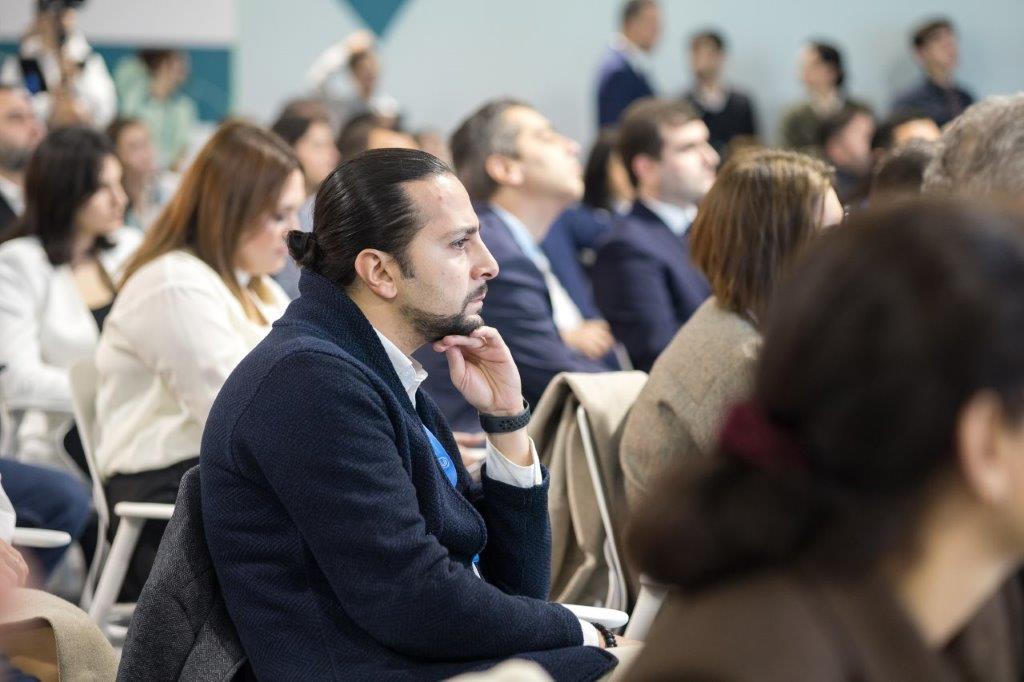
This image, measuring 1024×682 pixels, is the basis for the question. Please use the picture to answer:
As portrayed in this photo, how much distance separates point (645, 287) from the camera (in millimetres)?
3887

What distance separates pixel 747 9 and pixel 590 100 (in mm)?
1189

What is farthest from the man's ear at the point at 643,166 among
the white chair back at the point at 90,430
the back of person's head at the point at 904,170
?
the white chair back at the point at 90,430

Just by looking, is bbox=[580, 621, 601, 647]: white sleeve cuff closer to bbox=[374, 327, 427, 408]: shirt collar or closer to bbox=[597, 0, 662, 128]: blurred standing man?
bbox=[374, 327, 427, 408]: shirt collar

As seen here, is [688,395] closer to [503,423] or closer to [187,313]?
[503,423]

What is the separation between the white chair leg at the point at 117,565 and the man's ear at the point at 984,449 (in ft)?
6.43

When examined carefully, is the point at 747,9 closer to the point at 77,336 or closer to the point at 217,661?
the point at 77,336

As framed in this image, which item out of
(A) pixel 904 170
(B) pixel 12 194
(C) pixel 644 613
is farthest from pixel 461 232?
(B) pixel 12 194

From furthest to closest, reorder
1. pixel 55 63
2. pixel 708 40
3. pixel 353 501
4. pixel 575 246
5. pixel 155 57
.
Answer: pixel 708 40 < pixel 155 57 < pixel 55 63 < pixel 575 246 < pixel 353 501

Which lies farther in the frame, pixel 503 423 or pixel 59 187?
pixel 59 187

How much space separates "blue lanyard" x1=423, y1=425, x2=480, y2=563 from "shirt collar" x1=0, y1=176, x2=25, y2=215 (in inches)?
124

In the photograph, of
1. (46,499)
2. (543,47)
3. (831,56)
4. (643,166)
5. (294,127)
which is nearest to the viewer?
(46,499)

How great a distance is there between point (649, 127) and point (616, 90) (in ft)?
11.7

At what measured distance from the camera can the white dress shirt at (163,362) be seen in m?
2.75

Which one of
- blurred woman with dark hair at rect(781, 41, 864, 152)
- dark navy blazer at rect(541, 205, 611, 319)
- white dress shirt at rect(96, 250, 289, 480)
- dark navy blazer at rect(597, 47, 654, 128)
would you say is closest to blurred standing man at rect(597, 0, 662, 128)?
dark navy blazer at rect(597, 47, 654, 128)
